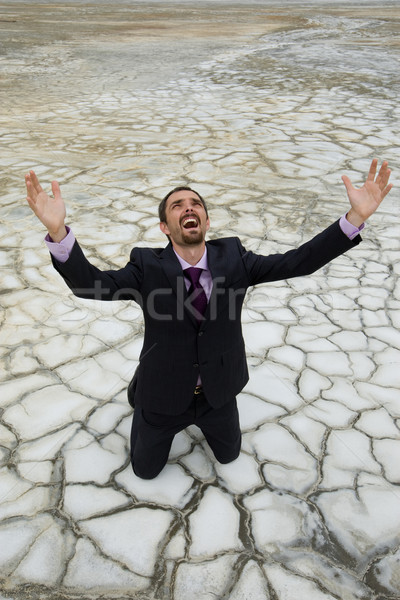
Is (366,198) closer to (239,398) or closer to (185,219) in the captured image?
(185,219)

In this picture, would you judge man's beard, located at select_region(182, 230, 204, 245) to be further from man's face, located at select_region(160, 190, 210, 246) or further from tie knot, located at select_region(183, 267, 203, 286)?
tie knot, located at select_region(183, 267, 203, 286)

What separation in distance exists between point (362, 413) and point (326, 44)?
461 inches

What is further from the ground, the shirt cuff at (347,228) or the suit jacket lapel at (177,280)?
the shirt cuff at (347,228)

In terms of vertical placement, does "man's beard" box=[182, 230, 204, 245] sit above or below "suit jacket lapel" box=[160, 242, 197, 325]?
above

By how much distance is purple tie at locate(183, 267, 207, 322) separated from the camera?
171 cm

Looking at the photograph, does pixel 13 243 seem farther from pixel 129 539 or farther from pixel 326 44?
pixel 326 44

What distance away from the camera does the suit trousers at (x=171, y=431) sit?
1903 millimetres

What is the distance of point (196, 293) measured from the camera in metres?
1.70

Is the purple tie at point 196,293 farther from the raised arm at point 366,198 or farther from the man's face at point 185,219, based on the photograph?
the raised arm at point 366,198

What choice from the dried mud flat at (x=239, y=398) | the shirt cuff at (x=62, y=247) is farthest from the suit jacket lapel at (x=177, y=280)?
the dried mud flat at (x=239, y=398)

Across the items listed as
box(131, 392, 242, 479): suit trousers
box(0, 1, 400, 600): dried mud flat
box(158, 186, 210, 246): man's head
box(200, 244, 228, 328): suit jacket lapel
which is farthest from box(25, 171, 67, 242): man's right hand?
box(0, 1, 400, 600): dried mud flat

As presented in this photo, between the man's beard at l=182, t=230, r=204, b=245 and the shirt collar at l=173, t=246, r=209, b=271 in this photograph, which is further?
the shirt collar at l=173, t=246, r=209, b=271

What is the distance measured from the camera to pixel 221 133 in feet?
19.4

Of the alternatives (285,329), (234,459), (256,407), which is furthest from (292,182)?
(234,459)
